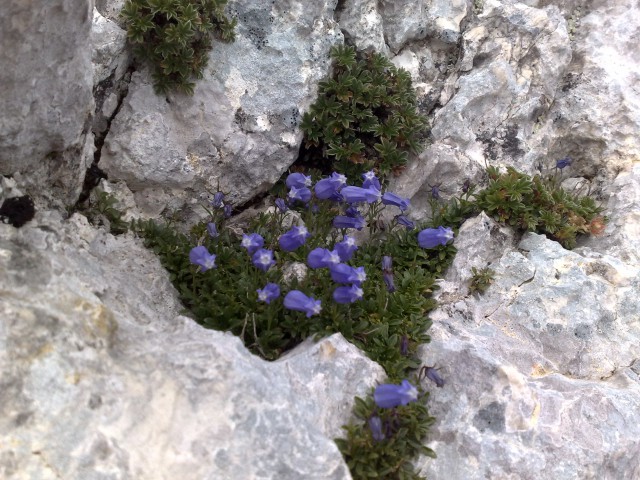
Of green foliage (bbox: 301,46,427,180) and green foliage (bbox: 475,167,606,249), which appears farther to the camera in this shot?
green foliage (bbox: 301,46,427,180)

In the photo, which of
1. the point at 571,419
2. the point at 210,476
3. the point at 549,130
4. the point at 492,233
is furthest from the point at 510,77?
the point at 210,476

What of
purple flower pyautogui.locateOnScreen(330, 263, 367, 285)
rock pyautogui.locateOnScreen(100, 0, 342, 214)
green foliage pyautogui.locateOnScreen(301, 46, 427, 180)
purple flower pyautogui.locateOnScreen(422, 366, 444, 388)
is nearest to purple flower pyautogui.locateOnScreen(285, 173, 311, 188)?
rock pyautogui.locateOnScreen(100, 0, 342, 214)

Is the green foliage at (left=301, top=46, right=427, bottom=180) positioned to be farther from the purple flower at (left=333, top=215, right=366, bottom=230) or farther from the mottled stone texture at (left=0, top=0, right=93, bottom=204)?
the mottled stone texture at (left=0, top=0, right=93, bottom=204)

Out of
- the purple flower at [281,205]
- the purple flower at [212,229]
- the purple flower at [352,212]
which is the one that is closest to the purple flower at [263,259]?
the purple flower at [212,229]

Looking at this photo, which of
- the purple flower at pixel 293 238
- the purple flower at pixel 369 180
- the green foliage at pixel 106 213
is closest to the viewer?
the purple flower at pixel 293 238

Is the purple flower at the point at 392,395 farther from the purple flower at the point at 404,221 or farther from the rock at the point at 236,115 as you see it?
the rock at the point at 236,115

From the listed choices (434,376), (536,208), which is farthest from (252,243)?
(536,208)

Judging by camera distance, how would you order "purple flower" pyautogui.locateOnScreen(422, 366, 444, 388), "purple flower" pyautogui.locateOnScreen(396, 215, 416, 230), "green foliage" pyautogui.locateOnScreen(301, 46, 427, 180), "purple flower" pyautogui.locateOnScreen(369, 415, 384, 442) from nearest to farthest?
"purple flower" pyautogui.locateOnScreen(369, 415, 384, 442), "purple flower" pyautogui.locateOnScreen(422, 366, 444, 388), "purple flower" pyautogui.locateOnScreen(396, 215, 416, 230), "green foliage" pyautogui.locateOnScreen(301, 46, 427, 180)
